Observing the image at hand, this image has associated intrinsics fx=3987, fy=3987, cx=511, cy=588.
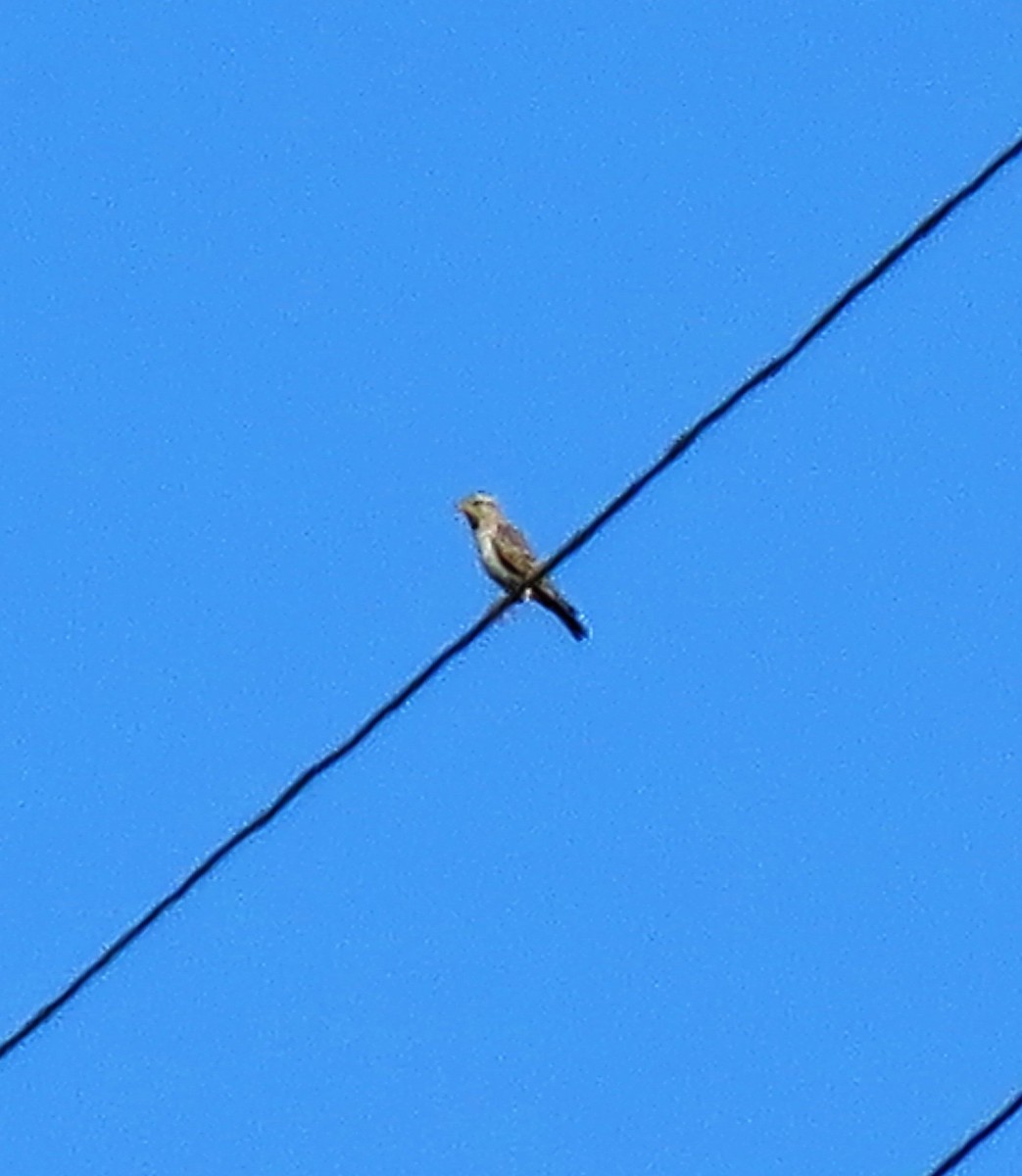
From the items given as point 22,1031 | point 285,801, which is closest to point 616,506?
point 285,801

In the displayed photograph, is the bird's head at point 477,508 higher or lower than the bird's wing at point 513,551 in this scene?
higher

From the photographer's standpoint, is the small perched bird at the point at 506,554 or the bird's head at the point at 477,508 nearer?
the small perched bird at the point at 506,554

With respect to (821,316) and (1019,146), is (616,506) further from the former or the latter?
(1019,146)

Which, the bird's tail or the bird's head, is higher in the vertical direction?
the bird's head

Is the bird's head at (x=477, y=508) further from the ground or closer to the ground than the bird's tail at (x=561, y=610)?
further from the ground

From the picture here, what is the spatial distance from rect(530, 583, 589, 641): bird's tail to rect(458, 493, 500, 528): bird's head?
121 centimetres

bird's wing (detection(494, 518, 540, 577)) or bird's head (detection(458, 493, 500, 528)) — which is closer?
bird's wing (detection(494, 518, 540, 577))

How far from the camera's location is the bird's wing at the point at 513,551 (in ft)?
57.5

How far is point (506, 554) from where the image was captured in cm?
1769

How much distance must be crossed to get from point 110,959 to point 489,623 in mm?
1376

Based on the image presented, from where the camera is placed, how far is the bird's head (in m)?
18.5

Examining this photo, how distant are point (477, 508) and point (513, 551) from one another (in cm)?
95

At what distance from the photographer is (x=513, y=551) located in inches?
699

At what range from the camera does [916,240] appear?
779cm
